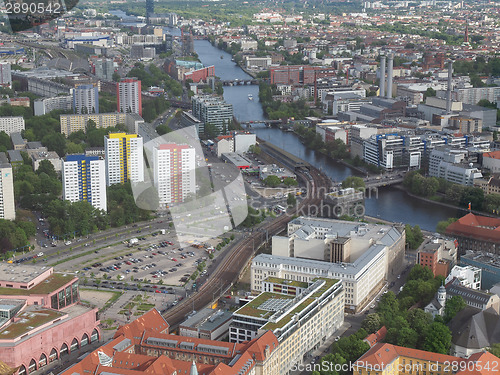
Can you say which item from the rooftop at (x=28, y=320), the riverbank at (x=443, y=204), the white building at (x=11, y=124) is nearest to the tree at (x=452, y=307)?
the rooftop at (x=28, y=320)

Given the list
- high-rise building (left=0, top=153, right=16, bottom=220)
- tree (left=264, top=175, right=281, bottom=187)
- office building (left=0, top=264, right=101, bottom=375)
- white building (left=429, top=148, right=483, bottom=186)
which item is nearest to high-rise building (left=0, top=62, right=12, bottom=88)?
tree (left=264, top=175, right=281, bottom=187)

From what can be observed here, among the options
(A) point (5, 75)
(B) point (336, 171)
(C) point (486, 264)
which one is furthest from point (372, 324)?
(A) point (5, 75)

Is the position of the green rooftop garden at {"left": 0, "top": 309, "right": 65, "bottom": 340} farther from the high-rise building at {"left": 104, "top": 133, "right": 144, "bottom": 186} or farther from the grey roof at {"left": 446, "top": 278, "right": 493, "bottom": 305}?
the high-rise building at {"left": 104, "top": 133, "right": 144, "bottom": 186}

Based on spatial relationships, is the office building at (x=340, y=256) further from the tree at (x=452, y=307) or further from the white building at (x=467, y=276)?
the tree at (x=452, y=307)

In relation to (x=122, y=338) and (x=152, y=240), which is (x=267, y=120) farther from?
(x=122, y=338)

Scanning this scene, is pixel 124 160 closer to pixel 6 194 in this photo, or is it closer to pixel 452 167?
pixel 6 194
